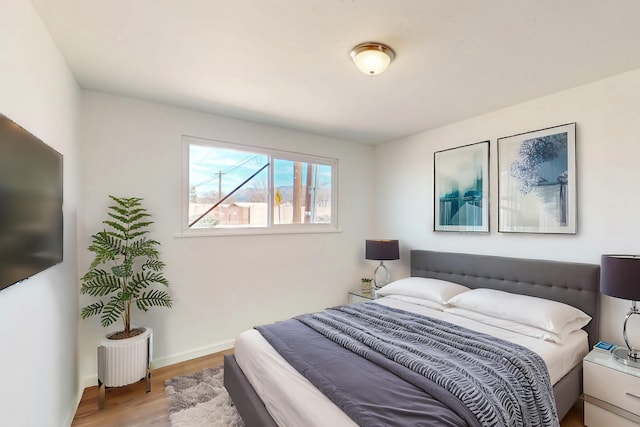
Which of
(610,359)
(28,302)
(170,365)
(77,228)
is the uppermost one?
(77,228)

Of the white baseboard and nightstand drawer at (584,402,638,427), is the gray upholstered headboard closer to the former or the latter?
nightstand drawer at (584,402,638,427)

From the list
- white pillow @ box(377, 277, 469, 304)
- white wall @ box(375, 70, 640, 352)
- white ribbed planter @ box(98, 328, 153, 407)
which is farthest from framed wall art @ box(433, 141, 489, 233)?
white ribbed planter @ box(98, 328, 153, 407)

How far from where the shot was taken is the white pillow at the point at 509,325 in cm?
208


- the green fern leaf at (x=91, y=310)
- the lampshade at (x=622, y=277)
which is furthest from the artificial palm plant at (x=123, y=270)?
the lampshade at (x=622, y=277)

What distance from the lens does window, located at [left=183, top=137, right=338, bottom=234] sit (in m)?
3.11

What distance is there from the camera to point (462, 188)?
3258mm

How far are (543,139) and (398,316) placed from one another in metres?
2.04

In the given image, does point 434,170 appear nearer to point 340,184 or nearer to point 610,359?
point 340,184

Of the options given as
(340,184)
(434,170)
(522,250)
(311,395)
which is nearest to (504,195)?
(522,250)

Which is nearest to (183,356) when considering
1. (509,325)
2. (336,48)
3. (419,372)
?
(419,372)

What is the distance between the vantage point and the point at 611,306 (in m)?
2.28

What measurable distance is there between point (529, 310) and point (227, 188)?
9.85 feet

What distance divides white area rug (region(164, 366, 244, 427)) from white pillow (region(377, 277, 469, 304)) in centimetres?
189

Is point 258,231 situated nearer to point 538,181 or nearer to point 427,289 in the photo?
point 427,289
